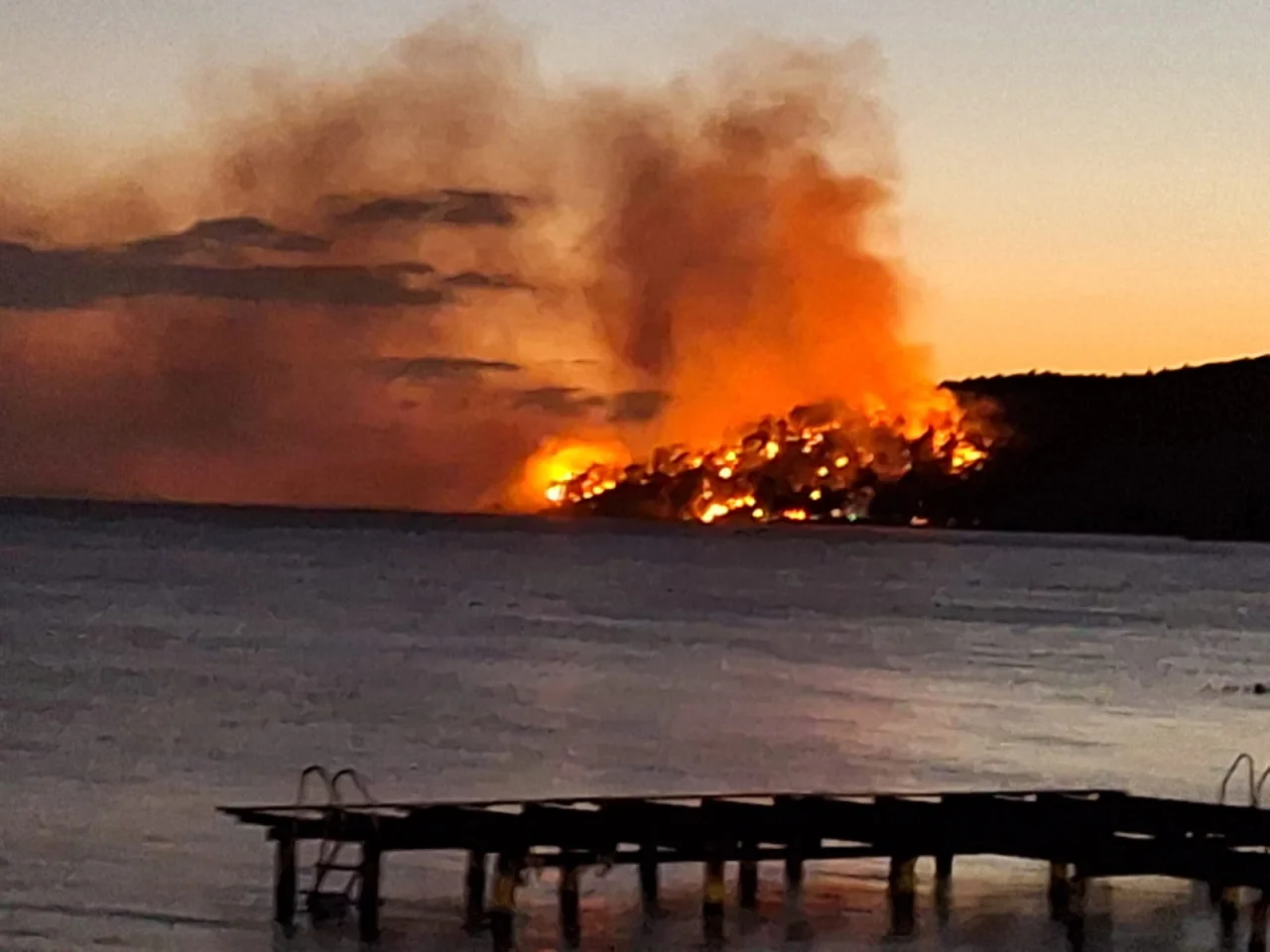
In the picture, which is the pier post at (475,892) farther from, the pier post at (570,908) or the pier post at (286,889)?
the pier post at (286,889)

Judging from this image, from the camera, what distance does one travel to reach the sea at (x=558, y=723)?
2452 centimetres

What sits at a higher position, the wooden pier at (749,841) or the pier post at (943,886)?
the wooden pier at (749,841)

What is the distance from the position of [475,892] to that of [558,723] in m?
28.1

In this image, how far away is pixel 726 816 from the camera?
71.8 feet

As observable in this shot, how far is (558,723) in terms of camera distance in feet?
167

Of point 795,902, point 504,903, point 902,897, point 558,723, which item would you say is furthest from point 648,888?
point 558,723

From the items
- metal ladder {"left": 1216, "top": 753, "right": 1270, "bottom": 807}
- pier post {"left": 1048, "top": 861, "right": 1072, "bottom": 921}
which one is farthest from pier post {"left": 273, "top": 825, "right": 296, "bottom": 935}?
metal ladder {"left": 1216, "top": 753, "right": 1270, "bottom": 807}

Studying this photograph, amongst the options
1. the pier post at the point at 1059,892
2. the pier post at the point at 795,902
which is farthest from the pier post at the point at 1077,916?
the pier post at the point at 795,902

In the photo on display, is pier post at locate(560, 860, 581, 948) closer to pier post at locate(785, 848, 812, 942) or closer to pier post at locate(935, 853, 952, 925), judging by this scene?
pier post at locate(785, 848, 812, 942)

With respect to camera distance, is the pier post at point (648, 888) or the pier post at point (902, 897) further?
the pier post at point (648, 888)

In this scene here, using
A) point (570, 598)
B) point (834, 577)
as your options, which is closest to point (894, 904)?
point (570, 598)

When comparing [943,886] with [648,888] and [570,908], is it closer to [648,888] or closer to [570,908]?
[648,888]

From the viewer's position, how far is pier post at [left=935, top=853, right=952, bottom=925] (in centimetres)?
2478

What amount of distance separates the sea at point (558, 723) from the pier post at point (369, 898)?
19 centimetres
